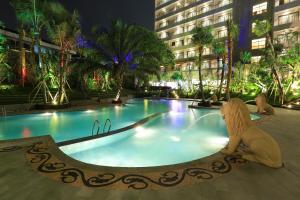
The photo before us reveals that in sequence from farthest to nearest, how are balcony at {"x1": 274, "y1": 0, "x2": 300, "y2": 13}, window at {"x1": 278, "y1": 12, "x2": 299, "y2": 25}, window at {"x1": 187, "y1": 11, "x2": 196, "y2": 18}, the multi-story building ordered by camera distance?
window at {"x1": 187, "y1": 11, "x2": 196, "y2": 18}
the multi-story building
window at {"x1": 278, "y1": 12, "x2": 299, "y2": 25}
balcony at {"x1": 274, "y1": 0, "x2": 300, "y2": 13}

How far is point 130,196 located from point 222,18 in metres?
44.9

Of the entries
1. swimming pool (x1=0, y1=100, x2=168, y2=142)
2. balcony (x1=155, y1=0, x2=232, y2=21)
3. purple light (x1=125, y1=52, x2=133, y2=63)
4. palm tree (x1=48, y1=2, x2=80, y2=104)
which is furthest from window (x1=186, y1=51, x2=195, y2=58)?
swimming pool (x1=0, y1=100, x2=168, y2=142)

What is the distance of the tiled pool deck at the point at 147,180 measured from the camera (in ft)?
10.0

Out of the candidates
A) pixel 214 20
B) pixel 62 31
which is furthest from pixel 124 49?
pixel 214 20

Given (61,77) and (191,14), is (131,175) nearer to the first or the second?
(61,77)

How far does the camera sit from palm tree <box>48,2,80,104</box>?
561 inches

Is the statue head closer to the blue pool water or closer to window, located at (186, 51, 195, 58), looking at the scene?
the blue pool water

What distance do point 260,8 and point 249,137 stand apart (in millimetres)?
37417

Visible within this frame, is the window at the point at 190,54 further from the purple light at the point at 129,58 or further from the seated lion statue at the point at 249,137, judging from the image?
the seated lion statue at the point at 249,137

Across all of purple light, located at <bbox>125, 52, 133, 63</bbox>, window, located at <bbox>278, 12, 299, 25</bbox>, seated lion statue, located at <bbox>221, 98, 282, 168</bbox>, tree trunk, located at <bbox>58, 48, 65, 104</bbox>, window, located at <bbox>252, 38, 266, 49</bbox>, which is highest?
window, located at <bbox>278, 12, 299, 25</bbox>

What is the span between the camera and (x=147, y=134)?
28.3 feet

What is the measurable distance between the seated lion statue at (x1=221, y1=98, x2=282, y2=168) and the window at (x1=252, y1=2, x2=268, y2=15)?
36390 millimetres

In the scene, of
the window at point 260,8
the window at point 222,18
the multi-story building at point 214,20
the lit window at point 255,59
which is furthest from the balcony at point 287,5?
the window at point 222,18

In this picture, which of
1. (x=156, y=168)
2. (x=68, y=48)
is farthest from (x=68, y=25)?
(x=156, y=168)
